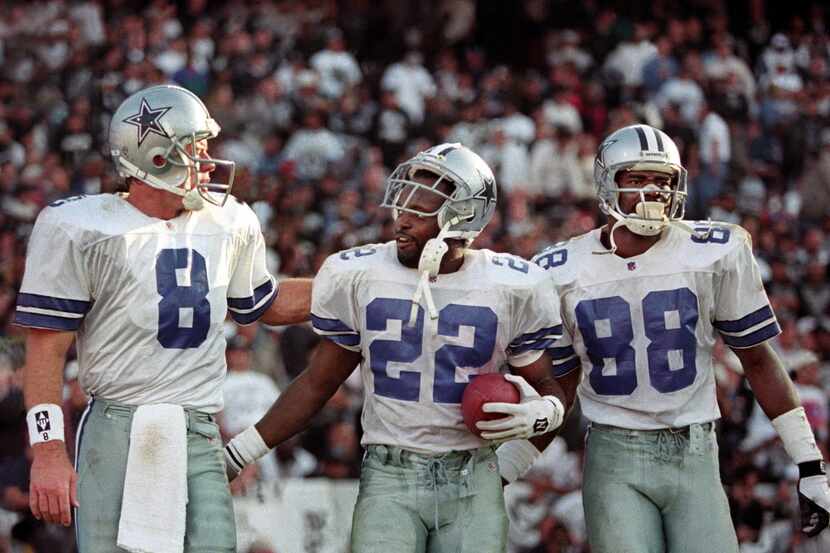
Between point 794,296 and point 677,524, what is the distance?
6.60 metres

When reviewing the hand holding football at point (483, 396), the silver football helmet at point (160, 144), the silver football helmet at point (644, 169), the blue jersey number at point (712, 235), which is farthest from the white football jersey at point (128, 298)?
the blue jersey number at point (712, 235)

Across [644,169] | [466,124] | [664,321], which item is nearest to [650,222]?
[644,169]

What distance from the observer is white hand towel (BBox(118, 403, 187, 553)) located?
14.2ft

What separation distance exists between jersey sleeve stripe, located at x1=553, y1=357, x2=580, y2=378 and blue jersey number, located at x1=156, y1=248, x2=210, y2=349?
4.06 ft

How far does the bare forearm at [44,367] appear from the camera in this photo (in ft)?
14.5

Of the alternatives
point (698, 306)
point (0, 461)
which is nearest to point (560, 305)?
point (698, 306)

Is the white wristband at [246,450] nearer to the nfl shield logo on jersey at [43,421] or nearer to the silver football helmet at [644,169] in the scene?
the nfl shield logo on jersey at [43,421]

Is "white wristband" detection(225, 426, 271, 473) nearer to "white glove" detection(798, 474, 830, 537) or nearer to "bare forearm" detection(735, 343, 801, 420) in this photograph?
"bare forearm" detection(735, 343, 801, 420)

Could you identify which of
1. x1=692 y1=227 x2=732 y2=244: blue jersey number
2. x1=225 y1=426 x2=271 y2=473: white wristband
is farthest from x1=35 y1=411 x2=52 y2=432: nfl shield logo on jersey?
x1=692 y1=227 x2=732 y2=244: blue jersey number

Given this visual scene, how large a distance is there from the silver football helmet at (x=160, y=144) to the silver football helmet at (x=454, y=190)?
557 mm

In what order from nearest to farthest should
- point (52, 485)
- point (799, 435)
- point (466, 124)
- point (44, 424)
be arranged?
point (52, 485) → point (44, 424) → point (799, 435) → point (466, 124)

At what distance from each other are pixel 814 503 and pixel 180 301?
2266 millimetres

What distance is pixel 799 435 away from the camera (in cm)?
497

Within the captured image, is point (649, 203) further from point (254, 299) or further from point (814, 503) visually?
point (254, 299)
